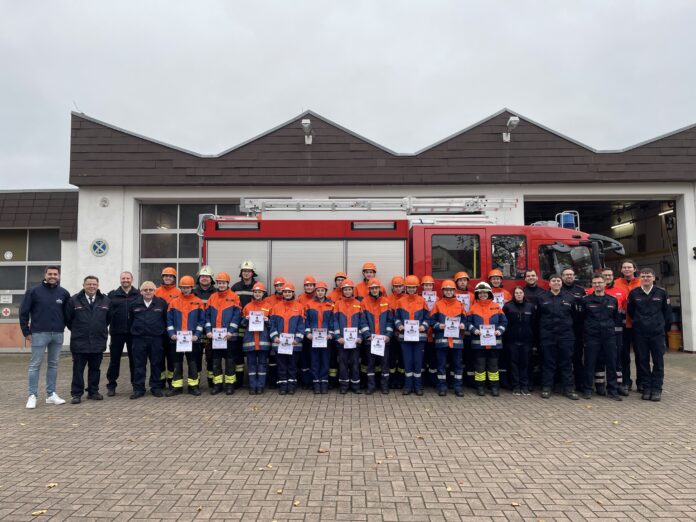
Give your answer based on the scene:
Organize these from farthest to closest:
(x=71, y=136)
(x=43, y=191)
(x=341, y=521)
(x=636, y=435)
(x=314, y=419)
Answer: (x=43, y=191)
(x=71, y=136)
(x=314, y=419)
(x=636, y=435)
(x=341, y=521)

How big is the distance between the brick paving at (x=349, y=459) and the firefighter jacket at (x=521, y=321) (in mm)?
936

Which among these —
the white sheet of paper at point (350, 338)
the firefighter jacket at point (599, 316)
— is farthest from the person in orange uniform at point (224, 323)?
the firefighter jacket at point (599, 316)

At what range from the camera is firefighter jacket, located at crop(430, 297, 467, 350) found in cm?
698

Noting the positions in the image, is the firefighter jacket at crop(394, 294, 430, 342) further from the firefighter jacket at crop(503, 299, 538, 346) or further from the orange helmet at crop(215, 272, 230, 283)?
the orange helmet at crop(215, 272, 230, 283)

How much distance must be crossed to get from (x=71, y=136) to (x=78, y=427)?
8915 mm

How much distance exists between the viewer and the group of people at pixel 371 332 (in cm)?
696

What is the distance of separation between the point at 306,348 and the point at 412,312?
179cm

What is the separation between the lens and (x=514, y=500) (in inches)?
145

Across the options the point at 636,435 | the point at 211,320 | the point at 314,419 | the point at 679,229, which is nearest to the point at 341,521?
the point at 314,419

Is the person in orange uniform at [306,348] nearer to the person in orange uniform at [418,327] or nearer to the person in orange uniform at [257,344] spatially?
the person in orange uniform at [257,344]

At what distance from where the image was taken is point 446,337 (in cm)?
698

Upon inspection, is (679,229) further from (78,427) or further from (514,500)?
(78,427)

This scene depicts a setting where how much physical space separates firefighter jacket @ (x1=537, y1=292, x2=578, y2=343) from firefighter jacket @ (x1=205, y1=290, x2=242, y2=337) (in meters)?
4.60

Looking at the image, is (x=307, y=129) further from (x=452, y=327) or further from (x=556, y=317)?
(x=556, y=317)
